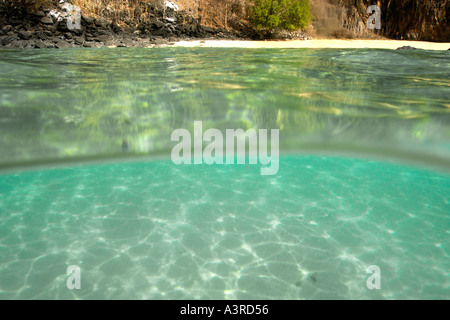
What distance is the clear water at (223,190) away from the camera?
10.3 ft

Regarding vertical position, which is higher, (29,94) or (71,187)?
(29,94)

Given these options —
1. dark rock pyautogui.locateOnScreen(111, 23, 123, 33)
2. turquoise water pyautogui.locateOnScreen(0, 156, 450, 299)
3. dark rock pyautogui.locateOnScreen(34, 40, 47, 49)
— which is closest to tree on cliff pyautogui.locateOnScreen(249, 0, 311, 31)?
dark rock pyautogui.locateOnScreen(111, 23, 123, 33)

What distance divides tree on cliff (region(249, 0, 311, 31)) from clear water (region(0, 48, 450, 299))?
13785 millimetres

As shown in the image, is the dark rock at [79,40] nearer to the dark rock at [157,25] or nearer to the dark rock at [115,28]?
the dark rock at [115,28]

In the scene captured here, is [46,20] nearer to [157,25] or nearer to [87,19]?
[87,19]

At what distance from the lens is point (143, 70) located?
360 inches

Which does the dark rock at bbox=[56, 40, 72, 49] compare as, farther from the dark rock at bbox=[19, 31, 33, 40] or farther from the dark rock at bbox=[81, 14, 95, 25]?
the dark rock at bbox=[81, 14, 95, 25]

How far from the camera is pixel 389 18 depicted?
24344mm

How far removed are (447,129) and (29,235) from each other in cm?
615

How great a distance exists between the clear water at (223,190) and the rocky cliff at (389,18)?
17058 millimetres
